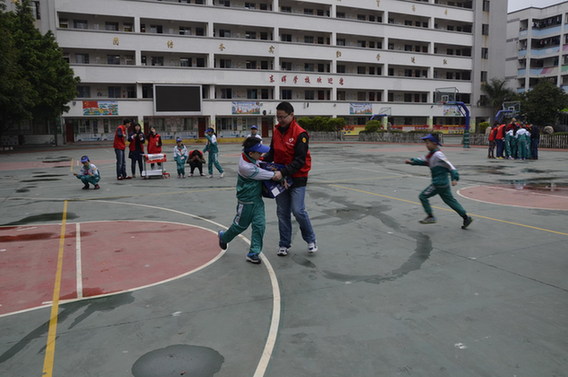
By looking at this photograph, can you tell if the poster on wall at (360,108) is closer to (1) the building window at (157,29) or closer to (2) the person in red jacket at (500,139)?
(1) the building window at (157,29)

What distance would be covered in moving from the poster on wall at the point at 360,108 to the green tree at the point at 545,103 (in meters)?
20.1

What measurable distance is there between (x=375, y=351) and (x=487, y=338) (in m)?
1.14

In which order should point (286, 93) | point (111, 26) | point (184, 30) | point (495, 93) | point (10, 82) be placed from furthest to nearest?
point (495, 93)
point (286, 93)
point (184, 30)
point (111, 26)
point (10, 82)

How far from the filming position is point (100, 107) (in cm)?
5147

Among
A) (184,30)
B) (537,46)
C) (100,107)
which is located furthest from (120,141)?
(537,46)

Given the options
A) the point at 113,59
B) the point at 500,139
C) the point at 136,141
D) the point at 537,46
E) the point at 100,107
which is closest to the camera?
the point at 136,141

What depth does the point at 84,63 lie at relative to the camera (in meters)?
51.6

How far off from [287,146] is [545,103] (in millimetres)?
61881

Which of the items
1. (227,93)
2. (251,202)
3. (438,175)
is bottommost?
(251,202)

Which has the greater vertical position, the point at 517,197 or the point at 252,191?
the point at 252,191

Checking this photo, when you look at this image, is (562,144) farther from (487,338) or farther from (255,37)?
(255,37)

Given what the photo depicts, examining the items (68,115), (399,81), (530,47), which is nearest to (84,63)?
(68,115)

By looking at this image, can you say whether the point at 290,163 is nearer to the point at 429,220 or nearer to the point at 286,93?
the point at 429,220

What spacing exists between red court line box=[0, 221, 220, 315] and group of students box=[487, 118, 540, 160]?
2183 centimetres
